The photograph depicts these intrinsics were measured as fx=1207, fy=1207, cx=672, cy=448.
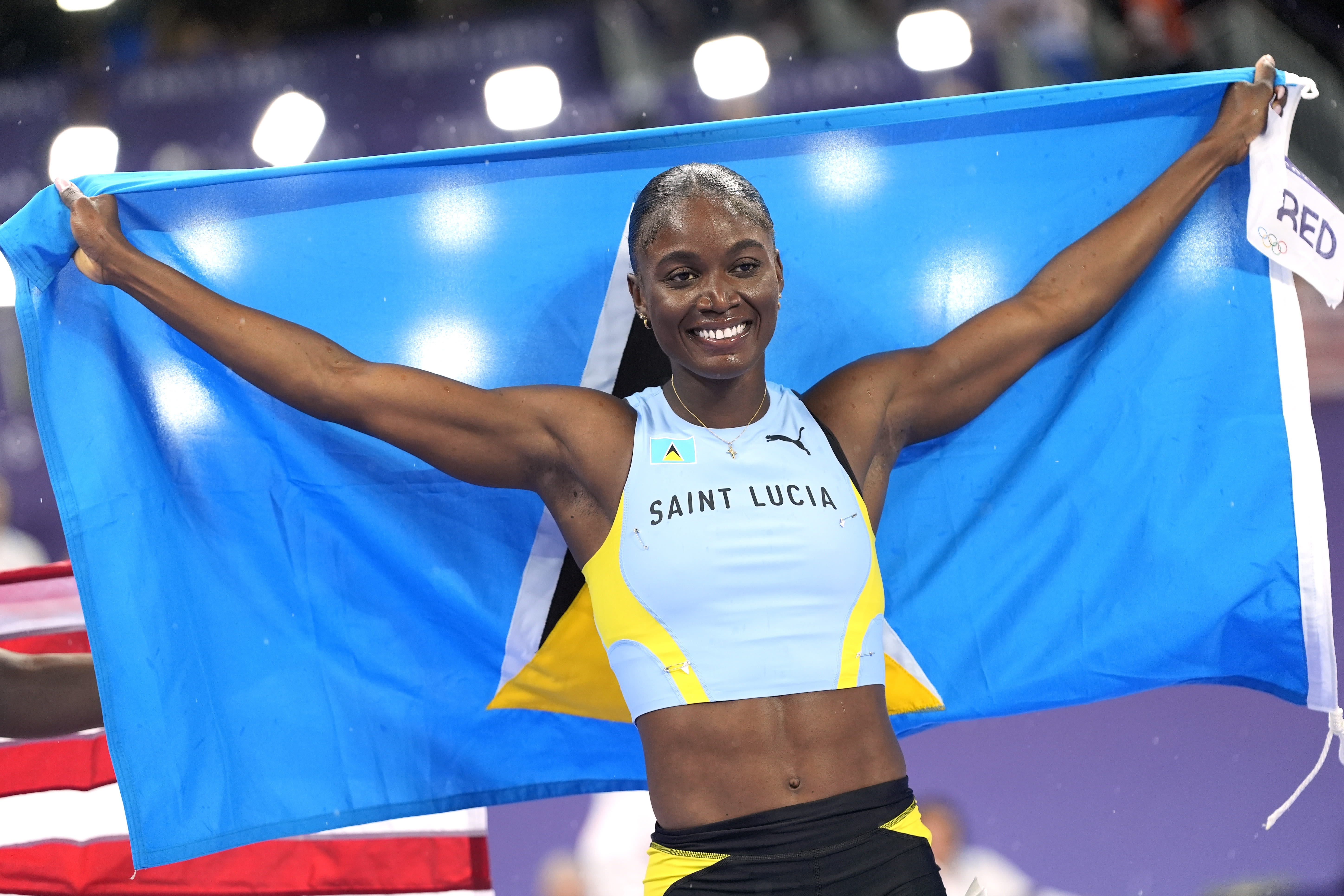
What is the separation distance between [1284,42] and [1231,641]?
3198 millimetres

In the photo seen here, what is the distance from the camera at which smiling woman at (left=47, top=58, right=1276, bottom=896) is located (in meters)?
2.22

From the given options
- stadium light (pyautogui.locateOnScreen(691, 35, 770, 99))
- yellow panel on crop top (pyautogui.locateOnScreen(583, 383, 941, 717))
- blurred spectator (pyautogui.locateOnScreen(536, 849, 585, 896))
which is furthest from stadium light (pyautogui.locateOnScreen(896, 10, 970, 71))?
blurred spectator (pyautogui.locateOnScreen(536, 849, 585, 896))

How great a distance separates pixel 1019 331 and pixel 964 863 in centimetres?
221

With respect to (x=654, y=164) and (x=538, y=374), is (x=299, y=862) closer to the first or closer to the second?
(x=538, y=374)

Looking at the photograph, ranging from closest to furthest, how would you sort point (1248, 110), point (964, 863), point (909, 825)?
1. point (909, 825)
2. point (1248, 110)
3. point (964, 863)

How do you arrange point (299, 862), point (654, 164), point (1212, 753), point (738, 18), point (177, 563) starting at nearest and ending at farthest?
point (177, 563) → point (654, 164) → point (299, 862) → point (1212, 753) → point (738, 18)

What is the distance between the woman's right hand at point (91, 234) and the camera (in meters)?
2.53

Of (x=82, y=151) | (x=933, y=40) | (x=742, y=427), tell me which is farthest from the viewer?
(x=82, y=151)

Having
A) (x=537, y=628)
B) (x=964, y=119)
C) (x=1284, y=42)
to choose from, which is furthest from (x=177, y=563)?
(x=1284, y=42)

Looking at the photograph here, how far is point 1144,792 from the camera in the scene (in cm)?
417

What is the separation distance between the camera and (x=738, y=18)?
5.69 m

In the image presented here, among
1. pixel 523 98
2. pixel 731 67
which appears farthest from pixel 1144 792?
pixel 523 98

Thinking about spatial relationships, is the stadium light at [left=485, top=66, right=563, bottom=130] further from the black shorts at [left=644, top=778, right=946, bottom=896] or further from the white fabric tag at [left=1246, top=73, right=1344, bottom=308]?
the black shorts at [left=644, top=778, right=946, bottom=896]

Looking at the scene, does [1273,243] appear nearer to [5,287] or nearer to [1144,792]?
[1144,792]
